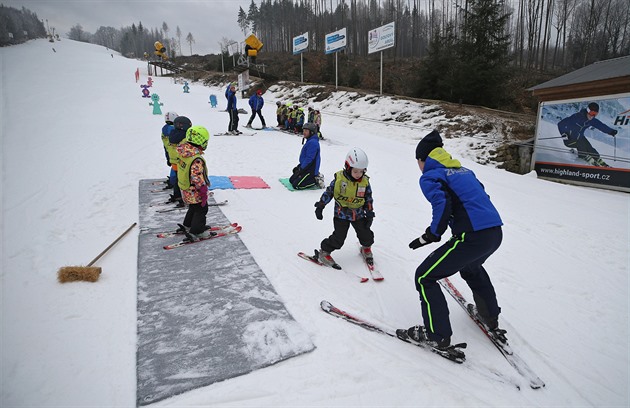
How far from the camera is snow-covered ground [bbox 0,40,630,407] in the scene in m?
2.55

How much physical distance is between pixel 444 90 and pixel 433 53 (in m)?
2.01

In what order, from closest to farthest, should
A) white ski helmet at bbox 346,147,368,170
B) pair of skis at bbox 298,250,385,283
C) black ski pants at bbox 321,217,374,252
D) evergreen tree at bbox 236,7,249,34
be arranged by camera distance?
white ski helmet at bbox 346,147,368,170 < pair of skis at bbox 298,250,385,283 < black ski pants at bbox 321,217,374,252 < evergreen tree at bbox 236,7,249,34

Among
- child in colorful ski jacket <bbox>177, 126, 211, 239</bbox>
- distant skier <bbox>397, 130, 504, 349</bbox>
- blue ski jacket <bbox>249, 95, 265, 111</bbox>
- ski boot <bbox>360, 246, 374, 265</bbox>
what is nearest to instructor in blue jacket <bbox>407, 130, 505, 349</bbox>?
distant skier <bbox>397, 130, 504, 349</bbox>

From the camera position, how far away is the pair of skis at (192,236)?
4.77 meters

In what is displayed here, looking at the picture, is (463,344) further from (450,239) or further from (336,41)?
(336,41)

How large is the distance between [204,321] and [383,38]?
62.3ft

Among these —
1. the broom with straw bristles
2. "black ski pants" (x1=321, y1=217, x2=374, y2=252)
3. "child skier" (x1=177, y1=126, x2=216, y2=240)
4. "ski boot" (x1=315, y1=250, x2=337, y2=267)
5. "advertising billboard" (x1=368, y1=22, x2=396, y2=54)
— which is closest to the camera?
the broom with straw bristles

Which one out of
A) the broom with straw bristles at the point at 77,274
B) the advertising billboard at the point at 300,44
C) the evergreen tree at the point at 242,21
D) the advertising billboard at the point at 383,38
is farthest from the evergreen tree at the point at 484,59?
the evergreen tree at the point at 242,21

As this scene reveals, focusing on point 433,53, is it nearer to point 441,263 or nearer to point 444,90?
point 444,90

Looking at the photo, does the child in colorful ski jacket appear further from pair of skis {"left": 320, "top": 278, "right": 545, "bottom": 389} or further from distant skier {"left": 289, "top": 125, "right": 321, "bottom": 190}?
distant skier {"left": 289, "top": 125, "right": 321, "bottom": 190}

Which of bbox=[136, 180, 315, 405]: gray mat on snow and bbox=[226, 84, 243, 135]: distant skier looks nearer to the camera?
bbox=[136, 180, 315, 405]: gray mat on snow

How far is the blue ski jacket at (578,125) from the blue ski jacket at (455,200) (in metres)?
8.96

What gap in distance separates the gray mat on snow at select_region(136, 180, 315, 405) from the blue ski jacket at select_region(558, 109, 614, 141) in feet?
33.0

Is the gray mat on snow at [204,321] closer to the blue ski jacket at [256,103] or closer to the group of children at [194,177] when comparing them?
the group of children at [194,177]
